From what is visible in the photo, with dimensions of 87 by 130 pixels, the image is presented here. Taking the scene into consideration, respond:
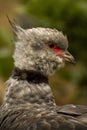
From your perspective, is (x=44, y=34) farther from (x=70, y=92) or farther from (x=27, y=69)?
(x=70, y=92)

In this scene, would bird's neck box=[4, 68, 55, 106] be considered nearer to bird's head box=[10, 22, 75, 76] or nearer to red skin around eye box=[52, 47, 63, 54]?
bird's head box=[10, 22, 75, 76]

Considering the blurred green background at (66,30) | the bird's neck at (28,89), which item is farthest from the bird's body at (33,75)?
the blurred green background at (66,30)

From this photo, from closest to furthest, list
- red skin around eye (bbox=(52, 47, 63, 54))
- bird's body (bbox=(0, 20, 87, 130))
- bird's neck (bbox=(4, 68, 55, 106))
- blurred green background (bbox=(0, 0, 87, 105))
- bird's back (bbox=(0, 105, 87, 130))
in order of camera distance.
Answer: bird's back (bbox=(0, 105, 87, 130)) → bird's body (bbox=(0, 20, 87, 130)) → bird's neck (bbox=(4, 68, 55, 106)) → red skin around eye (bbox=(52, 47, 63, 54)) → blurred green background (bbox=(0, 0, 87, 105))

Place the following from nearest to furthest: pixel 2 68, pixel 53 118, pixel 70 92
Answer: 1. pixel 53 118
2. pixel 2 68
3. pixel 70 92

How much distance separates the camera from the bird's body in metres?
5.64

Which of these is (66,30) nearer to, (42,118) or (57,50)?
(57,50)

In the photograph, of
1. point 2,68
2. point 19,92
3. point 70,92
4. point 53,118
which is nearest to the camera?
point 53,118

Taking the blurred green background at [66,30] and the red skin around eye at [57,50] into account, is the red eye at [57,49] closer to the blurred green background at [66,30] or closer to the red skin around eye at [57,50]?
the red skin around eye at [57,50]

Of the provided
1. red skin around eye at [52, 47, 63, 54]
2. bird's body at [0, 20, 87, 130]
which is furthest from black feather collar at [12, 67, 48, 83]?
red skin around eye at [52, 47, 63, 54]

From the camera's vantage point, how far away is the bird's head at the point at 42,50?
5969mm

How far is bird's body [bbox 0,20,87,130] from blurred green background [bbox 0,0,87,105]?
2.54 metres

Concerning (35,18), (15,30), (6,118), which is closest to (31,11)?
(35,18)

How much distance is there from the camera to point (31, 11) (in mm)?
8703

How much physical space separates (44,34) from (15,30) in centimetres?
24
